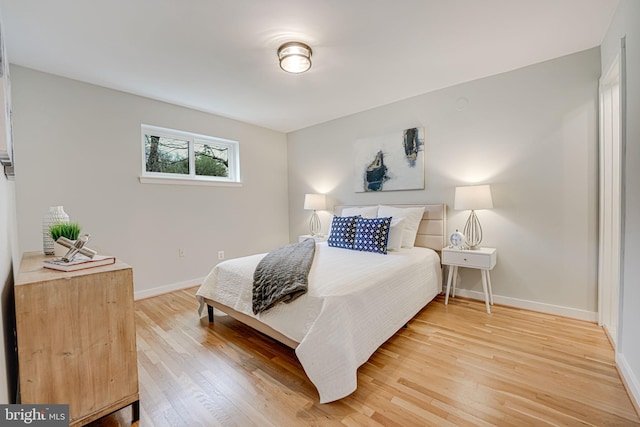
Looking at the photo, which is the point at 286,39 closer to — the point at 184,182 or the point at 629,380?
the point at 184,182

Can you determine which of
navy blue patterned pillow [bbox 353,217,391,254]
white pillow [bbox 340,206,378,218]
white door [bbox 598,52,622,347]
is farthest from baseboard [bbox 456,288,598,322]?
white pillow [bbox 340,206,378,218]

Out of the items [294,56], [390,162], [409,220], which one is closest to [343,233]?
[409,220]

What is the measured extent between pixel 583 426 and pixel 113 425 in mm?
2334

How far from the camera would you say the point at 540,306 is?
2.67 m

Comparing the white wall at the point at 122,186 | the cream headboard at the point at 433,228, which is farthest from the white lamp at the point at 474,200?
the white wall at the point at 122,186

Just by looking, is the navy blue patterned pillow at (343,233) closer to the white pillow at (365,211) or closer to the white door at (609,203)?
the white pillow at (365,211)

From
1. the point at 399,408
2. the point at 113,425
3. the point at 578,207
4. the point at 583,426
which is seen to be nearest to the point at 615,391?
the point at 583,426

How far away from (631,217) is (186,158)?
4277mm

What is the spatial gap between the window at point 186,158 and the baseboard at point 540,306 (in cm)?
350

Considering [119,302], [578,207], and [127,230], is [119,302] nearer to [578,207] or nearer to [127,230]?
[127,230]

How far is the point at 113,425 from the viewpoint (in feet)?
4.55

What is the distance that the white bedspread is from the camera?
1.53 metres

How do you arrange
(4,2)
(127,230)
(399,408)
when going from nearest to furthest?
(399,408)
(4,2)
(127,230)

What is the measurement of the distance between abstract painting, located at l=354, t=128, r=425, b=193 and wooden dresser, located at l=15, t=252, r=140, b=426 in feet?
9.90
